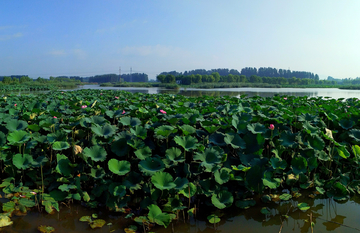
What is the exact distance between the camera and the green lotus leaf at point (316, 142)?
2.62 m

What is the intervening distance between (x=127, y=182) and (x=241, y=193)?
1.14 m

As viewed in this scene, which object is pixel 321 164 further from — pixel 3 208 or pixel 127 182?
pixel 3 208

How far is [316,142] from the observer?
104 inches

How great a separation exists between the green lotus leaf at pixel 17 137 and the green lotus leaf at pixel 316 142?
10.3 feet

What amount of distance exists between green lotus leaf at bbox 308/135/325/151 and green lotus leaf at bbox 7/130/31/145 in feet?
10.3

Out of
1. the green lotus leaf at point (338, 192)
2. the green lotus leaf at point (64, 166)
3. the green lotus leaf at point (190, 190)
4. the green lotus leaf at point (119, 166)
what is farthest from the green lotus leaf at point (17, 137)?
the green lotus leaf at point (338, 192)

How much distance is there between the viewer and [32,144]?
2506 millimetres

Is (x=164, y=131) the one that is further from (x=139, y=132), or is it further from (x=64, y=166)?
(x=64, y=166)

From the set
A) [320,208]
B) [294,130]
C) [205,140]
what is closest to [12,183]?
[205,140]

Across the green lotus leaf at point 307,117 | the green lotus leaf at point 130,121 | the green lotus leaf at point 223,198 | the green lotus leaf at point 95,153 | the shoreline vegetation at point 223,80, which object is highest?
the shoreline vegetation at point 223,80

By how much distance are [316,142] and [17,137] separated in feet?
10.9

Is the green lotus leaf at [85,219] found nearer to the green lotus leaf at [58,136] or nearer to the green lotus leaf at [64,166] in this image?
the green lotus leaf at [64,166]

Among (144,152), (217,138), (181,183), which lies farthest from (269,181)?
(144,152)

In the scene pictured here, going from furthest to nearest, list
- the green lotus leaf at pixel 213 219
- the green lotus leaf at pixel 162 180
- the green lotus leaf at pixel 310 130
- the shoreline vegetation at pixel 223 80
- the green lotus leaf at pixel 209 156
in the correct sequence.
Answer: the shoreline vegetation at pixel 223 80 < the green lotus leaf at pixel 310 130 < the green lotus leaf at pixel 209 156 < the green lotus leaf at pixel 213 219 < the green lotus leaf at pixel 162 180
